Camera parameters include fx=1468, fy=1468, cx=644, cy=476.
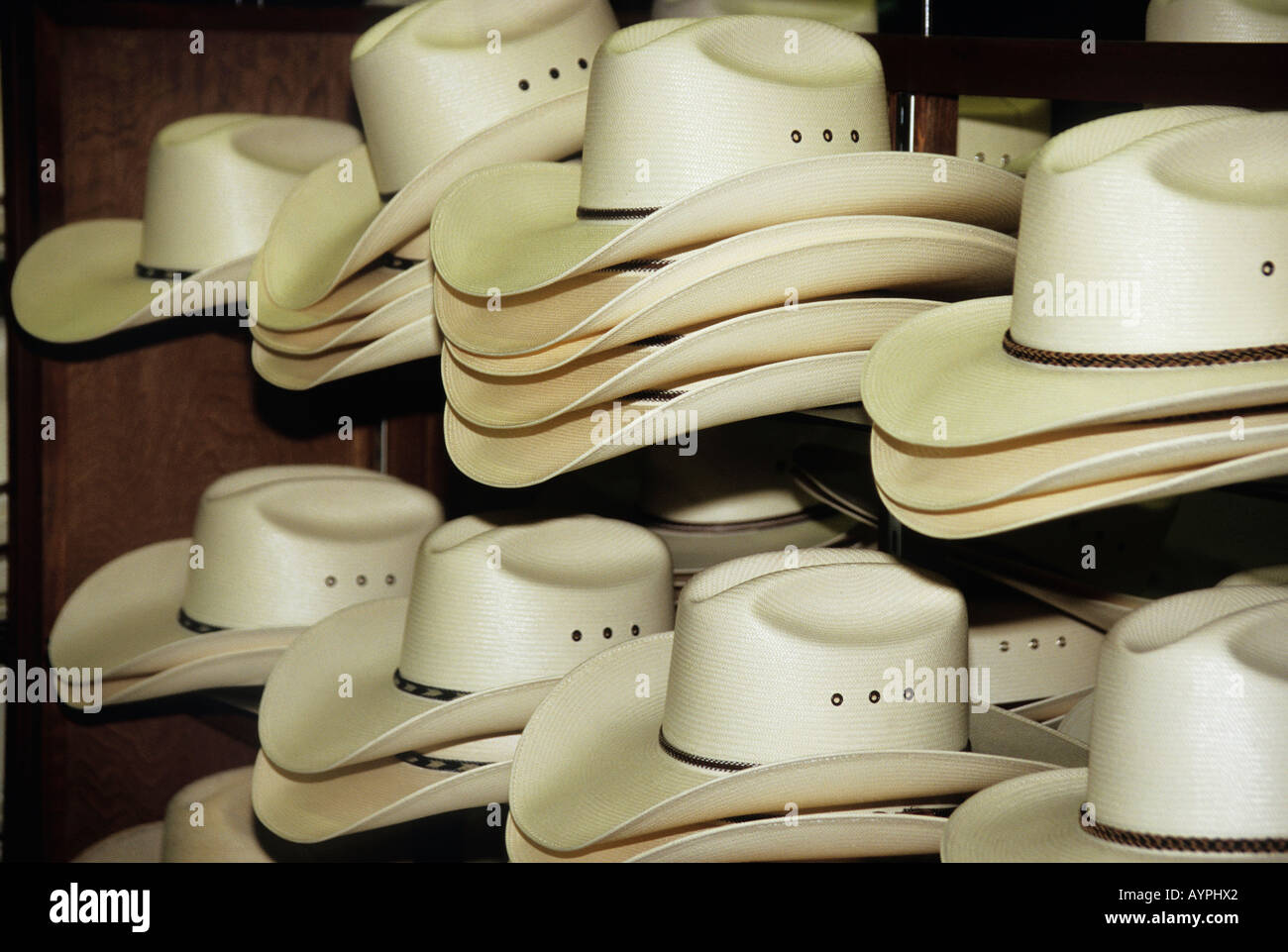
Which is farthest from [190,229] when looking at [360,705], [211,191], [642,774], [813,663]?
[813,663]

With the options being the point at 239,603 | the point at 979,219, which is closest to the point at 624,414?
the point at 979,219

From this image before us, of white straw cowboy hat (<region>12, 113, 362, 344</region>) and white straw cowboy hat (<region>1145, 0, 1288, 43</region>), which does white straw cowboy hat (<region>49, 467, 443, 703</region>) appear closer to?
white straw cowboy hat (<region>12, 113, 362, 344</region>)

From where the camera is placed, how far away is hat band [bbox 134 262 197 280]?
2619 millimetres

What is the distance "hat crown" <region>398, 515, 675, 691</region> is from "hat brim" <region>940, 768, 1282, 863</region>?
24.6 inches

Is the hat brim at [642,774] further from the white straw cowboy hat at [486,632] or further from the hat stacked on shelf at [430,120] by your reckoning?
the hat stacked on shelf at [430,120]

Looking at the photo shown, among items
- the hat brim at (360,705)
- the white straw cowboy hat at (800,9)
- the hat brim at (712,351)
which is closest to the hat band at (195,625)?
the hat brim at (360,705)

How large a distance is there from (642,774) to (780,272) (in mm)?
595

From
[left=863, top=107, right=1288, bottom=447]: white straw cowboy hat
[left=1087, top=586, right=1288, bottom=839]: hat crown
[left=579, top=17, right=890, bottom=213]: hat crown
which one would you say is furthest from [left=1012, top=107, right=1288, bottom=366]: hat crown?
[left=579, top=17, right=890, bottom=213]: hat crown

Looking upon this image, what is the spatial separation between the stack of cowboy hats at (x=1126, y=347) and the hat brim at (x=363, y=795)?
859 millimetres

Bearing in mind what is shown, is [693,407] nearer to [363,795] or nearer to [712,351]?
[712,351]
